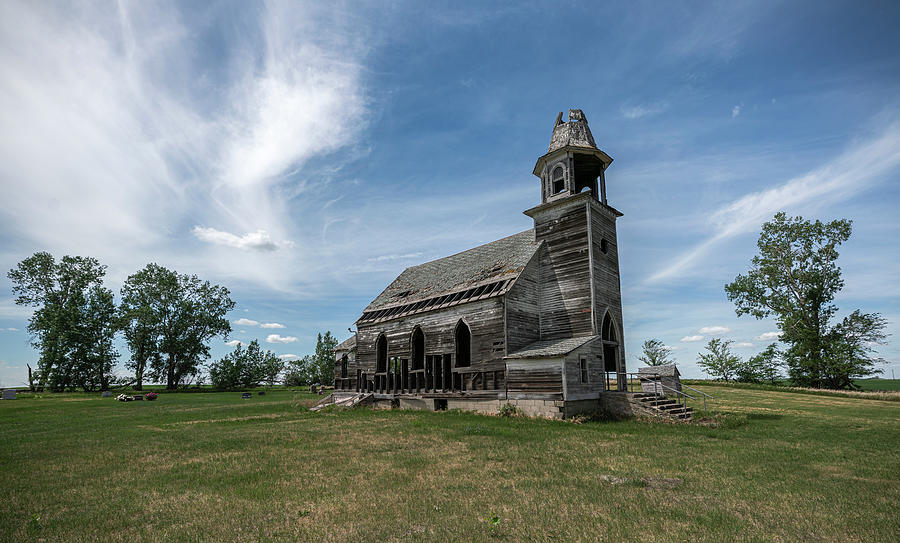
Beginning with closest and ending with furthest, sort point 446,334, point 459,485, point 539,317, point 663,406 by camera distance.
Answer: point 459,485, point 663,406, point 539,317, point 446,334

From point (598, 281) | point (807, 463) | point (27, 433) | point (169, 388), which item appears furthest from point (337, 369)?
point (169, 388)

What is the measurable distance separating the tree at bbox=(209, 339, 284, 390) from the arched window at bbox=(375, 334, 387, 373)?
4986 centimetres

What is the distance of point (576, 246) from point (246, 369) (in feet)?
220

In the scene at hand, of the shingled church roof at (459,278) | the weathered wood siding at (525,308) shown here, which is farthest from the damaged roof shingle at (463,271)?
the weathered wood siding at (525,308)

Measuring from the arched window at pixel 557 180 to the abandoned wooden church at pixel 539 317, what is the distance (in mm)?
60

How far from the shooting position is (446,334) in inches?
1039

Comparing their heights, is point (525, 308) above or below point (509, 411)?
above

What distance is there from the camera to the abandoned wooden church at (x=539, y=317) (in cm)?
2148

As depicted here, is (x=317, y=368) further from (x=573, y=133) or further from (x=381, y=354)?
(x=573, y=133)

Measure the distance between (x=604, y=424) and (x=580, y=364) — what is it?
128 inches

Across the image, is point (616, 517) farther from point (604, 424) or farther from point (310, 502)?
point (604, 424)

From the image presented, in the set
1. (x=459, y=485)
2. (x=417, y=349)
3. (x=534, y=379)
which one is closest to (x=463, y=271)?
(x=417, y=349)

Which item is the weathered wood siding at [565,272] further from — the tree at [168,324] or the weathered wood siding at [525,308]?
the tree at [168,324]

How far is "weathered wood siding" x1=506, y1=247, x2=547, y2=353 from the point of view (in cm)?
2333
